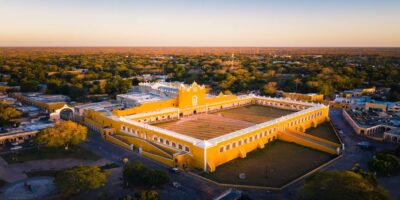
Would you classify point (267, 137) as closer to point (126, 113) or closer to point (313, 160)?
point (313, 160)

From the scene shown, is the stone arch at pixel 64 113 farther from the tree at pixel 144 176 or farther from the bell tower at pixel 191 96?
the tree at pixel 144 176

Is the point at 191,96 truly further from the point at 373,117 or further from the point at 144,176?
the point at 373,117

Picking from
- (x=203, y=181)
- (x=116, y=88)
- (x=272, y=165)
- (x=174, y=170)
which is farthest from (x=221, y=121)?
(x=116, y=88)

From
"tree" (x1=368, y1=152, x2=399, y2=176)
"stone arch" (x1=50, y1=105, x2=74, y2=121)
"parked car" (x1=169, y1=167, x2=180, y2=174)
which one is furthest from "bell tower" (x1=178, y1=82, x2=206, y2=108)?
"tree" (x1=368, y1=152, x2=399, y2=176)

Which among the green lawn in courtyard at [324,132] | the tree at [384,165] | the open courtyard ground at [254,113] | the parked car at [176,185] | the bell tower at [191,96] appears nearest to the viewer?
the parked car at [176,185]

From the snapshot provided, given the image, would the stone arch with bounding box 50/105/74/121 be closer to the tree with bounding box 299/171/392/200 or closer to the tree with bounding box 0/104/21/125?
the tree with bounding box 0/104/21/125

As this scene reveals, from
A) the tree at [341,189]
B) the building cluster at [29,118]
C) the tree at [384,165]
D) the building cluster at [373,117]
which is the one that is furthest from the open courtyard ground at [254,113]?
the building cluster at [29,118]

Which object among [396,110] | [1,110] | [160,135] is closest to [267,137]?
[160,135]
